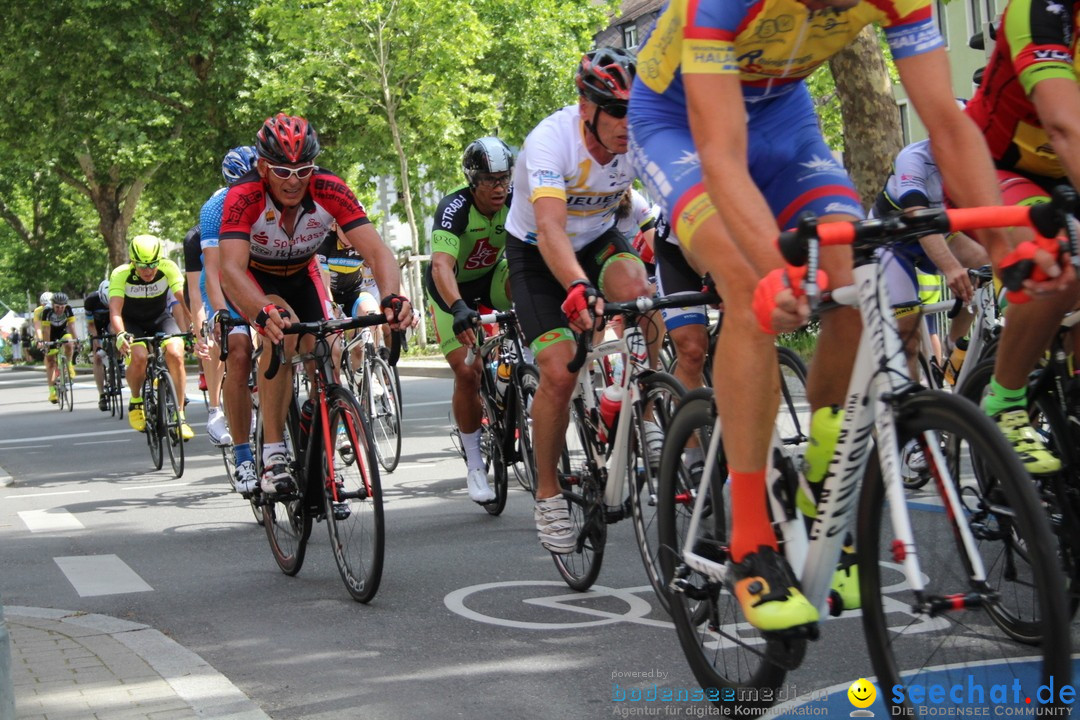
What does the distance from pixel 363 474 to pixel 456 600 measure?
64 cm

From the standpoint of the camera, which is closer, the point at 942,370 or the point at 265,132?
the point at 265,132

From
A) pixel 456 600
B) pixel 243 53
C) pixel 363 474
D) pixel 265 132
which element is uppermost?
pixel 243 53

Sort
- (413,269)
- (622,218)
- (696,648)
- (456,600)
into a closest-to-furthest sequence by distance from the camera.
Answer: (696,648), (456,600), (622,218), (413,269)

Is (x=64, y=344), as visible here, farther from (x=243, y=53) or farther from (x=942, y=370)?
(x=942, y=370)

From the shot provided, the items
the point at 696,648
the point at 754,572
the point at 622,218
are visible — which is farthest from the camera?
the point at 622,218

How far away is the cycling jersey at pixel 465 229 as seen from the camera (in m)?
7.52

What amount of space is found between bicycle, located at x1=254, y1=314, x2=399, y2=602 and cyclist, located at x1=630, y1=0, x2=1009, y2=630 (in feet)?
7.85

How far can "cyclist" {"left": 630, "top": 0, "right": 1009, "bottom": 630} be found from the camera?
11.0 ft

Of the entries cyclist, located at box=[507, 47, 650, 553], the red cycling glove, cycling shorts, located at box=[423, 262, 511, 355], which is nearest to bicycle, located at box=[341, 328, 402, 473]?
cycling shorts, located at box=[423, 262, 511, 355]

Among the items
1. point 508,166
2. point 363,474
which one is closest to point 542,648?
point 363,474

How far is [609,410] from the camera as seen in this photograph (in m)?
5.27

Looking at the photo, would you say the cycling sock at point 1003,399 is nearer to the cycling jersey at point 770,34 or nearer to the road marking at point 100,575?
the cycling jersey at point 770,34

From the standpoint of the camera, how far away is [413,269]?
100 feet

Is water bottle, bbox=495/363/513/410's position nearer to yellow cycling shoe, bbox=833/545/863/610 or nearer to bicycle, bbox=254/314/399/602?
bicycle, bbox=254/314/399/602
